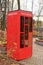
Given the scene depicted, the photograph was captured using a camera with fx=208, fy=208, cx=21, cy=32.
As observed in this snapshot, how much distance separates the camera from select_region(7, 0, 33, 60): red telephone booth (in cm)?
939

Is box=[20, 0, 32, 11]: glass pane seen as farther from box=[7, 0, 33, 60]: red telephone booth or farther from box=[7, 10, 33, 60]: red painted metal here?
box=[7, 10, 33, 60]: red painted metal

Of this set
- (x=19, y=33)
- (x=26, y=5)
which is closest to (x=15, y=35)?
(x=19, y=33)

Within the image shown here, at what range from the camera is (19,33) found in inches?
370

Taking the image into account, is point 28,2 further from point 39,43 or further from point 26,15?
point 26,15

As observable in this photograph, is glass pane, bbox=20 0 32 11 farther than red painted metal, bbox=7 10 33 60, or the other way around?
glass pane, bbox=20 0 32 11

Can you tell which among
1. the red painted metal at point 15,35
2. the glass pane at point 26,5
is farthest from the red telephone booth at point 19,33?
the glass pane at point 26,5

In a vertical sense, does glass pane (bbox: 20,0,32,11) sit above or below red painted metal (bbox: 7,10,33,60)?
above

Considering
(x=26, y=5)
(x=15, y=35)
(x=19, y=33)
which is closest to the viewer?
(x=19, y=33)

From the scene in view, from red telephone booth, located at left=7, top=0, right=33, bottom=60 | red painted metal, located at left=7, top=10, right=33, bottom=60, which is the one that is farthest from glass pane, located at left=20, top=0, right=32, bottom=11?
red painted metal, located at left=7, top=10, right=33, bottom=60

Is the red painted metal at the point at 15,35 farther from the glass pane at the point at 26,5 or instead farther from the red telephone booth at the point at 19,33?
the glass pane at the point at 26,5

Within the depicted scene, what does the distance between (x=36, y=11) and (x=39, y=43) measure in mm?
13780

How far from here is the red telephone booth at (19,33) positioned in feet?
30.8

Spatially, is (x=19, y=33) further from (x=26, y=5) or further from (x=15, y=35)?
(x=26, y=5)

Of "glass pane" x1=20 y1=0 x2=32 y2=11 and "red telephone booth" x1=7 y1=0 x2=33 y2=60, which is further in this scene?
"glass pane" x1=20 y1=0 x2=32 y2=11
